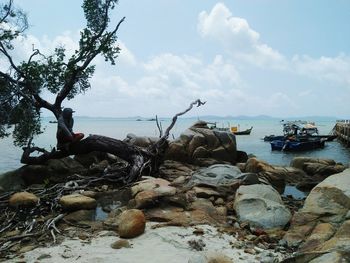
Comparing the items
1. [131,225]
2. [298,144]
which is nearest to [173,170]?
[131,225]

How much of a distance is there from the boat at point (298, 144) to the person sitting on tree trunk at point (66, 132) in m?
32.5

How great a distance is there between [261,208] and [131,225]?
338 centimetres

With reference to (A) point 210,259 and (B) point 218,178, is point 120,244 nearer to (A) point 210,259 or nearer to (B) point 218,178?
(A) point 210,259

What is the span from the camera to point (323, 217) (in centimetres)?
811

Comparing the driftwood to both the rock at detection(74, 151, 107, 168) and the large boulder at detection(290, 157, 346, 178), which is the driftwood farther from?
the large boulder at detection(290, 157, 346, 178)

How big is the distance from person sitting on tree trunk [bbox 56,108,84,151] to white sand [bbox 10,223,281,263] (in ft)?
20.6

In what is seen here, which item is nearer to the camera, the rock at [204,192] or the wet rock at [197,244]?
the wet rock at [197,244]

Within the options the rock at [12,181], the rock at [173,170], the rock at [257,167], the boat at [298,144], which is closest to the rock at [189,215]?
the rock at [173,170]

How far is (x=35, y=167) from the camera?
14477mm

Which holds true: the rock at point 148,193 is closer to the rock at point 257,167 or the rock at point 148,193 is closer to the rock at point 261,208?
the rock at point 261,208

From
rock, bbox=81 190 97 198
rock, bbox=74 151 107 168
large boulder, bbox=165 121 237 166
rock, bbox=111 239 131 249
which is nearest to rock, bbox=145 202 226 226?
rock, bbox=111 239 131 249

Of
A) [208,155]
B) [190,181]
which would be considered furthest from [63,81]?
[208,155]

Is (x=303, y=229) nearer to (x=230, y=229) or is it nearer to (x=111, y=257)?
(x=230, y=229)

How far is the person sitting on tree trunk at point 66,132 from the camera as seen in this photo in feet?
44.4
